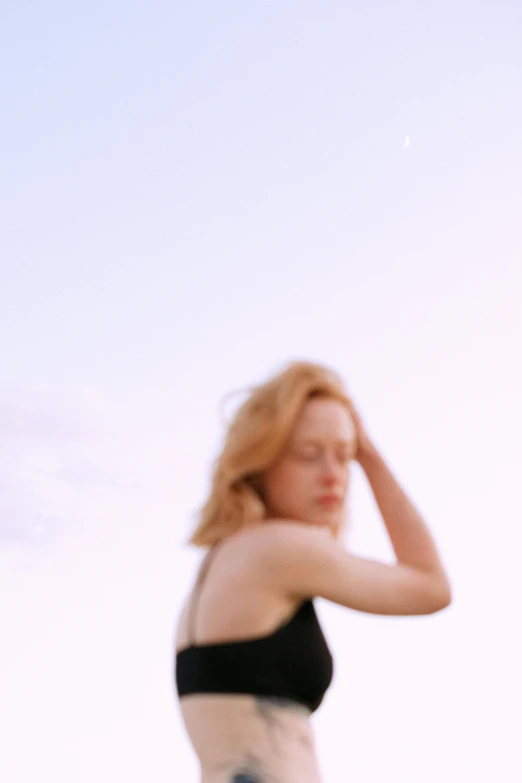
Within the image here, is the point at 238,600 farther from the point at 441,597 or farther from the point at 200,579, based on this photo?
the point at 441,597

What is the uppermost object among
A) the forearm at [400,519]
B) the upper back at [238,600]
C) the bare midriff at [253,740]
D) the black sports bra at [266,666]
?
the forearm at [400,519]

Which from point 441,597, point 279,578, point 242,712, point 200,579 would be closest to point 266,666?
point 242,712

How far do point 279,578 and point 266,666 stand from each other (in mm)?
348

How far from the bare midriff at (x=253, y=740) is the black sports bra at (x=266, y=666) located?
0.14ft

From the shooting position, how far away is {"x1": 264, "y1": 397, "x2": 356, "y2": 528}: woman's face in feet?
15.5

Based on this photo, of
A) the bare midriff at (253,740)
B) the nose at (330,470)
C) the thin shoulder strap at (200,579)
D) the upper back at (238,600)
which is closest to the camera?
the bare midriff at (253,740)

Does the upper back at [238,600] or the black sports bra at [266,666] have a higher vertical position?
the upper back at [238,600]

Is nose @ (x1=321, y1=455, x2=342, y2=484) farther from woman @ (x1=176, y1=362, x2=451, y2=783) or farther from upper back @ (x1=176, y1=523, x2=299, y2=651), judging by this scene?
upper back @ (x1=176, y1=523, x2=299, y2=651)

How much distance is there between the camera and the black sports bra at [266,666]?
4.31m

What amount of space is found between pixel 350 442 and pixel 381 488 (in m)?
0.31

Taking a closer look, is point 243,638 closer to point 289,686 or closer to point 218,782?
point 289,686

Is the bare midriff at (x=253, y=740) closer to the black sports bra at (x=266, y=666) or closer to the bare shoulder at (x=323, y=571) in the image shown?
the black sports bra at (x=266, y=666)

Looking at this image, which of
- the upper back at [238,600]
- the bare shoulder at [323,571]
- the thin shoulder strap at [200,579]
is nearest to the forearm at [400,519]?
the bare shoulder at [323,571]

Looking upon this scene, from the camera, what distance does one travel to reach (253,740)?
13.9ft
